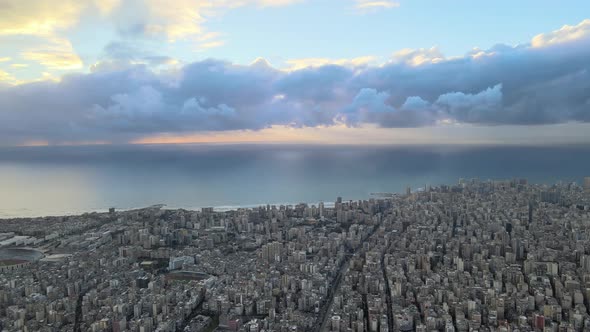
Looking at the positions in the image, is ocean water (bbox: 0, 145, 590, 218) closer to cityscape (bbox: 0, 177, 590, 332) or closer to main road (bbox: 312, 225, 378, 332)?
cityscape (bbox: 0, 177, 590, 332)

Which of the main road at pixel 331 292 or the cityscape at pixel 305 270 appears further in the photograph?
the main road at pixel 331 292

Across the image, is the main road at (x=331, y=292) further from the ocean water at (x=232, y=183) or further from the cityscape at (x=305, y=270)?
the ocean water at (x=232, y=183)

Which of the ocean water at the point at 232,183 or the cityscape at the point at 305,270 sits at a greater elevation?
the ocean water at the point at 232,183

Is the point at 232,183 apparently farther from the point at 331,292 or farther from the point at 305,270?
the point at 331,292

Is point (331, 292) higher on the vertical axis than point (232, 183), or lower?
lower

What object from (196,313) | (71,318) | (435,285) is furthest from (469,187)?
(71,318)

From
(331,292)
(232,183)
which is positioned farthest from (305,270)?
(232,183)

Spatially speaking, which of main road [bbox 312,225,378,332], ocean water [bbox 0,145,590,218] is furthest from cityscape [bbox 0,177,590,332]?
ocean water [bbox 0,145,590,218]

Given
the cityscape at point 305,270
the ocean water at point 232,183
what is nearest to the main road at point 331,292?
the cityscape at point 305,270
